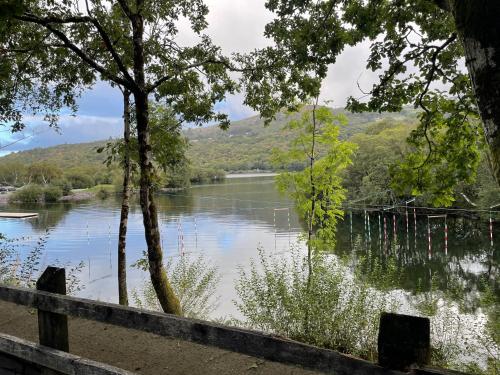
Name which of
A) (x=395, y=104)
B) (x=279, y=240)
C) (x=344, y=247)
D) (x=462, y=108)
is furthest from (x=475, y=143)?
(x=279, y=240)

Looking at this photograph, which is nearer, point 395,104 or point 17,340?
point 17,340

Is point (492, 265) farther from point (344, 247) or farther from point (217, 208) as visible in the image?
point (217, 208)

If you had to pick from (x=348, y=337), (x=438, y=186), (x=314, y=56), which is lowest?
(x=348, y=337)

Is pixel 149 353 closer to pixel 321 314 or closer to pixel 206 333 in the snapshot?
pixel 206 333

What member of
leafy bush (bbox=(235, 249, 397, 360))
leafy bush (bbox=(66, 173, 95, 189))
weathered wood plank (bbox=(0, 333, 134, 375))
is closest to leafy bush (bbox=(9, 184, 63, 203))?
leafy bush (bbox=(66, 173, 95, 189))

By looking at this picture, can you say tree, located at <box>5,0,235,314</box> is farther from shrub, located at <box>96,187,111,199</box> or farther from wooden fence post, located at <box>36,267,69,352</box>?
shrub, located at <box>96,187,111,199</box>

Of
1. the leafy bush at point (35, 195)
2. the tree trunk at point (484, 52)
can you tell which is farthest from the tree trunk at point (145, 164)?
the leafy bush at point (35, 195)

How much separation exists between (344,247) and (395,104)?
1335 inches

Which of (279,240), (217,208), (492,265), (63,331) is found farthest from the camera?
(217,208)

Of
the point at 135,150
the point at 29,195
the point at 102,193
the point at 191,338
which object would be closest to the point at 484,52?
the point at 191,338

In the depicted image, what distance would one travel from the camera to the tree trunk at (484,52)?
7.22 feet

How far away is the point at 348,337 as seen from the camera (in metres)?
7.68

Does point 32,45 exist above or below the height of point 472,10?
above

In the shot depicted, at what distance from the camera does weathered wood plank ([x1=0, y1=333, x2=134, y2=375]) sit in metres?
3.09
